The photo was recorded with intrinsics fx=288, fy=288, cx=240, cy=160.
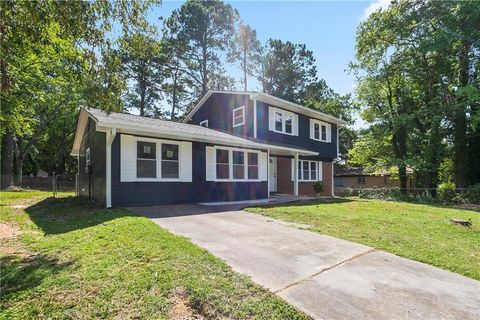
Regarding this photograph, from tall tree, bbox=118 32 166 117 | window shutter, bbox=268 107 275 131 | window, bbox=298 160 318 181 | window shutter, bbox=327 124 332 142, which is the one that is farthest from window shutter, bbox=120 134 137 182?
tall tree, bbox=118 32 166 117

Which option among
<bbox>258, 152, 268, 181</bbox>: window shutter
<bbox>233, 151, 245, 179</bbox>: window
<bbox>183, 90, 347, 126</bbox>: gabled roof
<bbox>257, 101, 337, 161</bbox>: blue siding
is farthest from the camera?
<bbox>257, 101, 337, 161</bbox>: blue siding

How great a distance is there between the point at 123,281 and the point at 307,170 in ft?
53.5

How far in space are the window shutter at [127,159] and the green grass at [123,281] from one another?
3910 mm

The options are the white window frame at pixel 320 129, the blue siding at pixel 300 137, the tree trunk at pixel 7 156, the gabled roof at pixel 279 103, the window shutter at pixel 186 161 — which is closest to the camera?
the window shutter at pixel 186 161

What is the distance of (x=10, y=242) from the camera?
5746mm

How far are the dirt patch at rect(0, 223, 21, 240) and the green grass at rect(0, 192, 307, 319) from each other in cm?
51

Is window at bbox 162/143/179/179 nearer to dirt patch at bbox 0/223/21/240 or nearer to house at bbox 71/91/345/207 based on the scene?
house at bbox 71/91/345/207

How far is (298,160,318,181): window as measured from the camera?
18.2m

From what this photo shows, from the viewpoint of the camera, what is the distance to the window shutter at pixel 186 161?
432 inches

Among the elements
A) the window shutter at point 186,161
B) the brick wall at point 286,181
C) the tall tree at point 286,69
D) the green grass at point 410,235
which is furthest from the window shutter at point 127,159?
the tall tree at point 286,69

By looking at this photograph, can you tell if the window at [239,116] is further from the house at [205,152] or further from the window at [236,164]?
the window at [236,164]

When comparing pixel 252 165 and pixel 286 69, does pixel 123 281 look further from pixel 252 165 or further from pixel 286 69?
pixel 286 69

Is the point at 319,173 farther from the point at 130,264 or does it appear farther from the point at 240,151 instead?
the point at 130,264

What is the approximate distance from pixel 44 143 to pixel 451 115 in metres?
39.6
